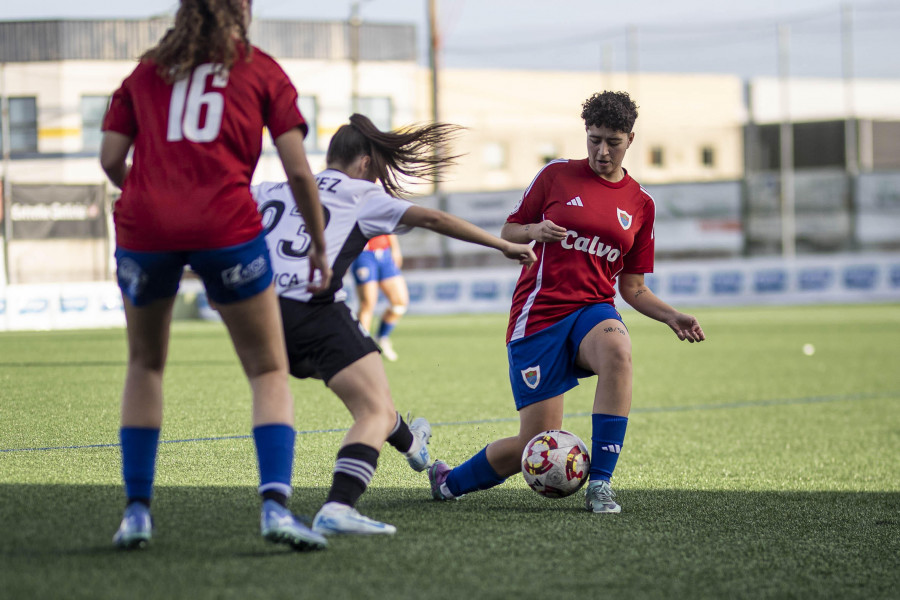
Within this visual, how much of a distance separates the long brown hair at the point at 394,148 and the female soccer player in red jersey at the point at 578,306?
54cm

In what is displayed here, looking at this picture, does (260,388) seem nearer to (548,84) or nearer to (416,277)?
(416,277)

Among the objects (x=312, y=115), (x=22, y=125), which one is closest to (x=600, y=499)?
(x=22, y=125)

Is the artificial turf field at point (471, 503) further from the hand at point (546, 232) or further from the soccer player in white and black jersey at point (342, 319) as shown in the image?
the hand at point (546, 232)

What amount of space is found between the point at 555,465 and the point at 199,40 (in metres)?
2.26

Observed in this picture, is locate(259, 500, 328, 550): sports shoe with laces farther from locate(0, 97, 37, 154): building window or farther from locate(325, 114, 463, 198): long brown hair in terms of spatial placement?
locate(0, 97, 37, 154): building window

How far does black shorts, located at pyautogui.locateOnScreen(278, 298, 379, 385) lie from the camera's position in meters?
4.00

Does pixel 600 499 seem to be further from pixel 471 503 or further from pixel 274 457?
pixel 274 457

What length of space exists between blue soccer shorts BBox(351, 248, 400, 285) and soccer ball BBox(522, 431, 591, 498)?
763 centimetres

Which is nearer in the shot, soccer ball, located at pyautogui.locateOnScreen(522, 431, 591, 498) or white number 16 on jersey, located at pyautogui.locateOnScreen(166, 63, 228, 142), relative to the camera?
white number 16 on jersey, located at pyautogui.locateOnScreen(166, 63, 228, 142)

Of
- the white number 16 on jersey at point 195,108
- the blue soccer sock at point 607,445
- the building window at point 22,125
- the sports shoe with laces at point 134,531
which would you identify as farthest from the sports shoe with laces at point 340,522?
the building window at point 22,125

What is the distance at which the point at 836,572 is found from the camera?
3.69 m

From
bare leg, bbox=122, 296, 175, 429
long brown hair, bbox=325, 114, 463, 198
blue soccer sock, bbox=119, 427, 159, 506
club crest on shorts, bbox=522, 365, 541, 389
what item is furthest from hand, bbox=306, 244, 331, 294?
club crest on shorts, bbox=522, 365, 541, 389

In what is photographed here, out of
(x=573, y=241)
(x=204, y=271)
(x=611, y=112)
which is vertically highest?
(x=611, y=112)

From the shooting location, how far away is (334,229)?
402cm
